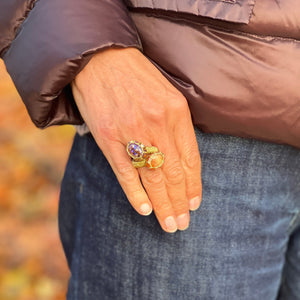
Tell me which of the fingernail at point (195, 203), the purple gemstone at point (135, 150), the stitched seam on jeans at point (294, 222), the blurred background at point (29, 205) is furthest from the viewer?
the blurred background at point (29, 205)

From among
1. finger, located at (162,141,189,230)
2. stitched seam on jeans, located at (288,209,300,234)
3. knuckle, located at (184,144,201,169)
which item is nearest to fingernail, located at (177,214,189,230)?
finger, located at (162,141,189,230)

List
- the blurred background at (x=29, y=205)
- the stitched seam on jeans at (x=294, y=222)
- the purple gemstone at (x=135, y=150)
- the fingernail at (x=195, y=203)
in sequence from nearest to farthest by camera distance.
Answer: the purple gemstone at (x=135, y=150)
the fingernail at (x=195, y=203)
the stitched seam on jeans at (x=294, y=222)
the blurred background at (x=29, y=205)

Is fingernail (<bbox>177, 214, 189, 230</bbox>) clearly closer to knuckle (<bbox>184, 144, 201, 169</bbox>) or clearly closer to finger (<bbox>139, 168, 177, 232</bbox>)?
finger (<bbox>139, 168, 177, 232</bbox>)

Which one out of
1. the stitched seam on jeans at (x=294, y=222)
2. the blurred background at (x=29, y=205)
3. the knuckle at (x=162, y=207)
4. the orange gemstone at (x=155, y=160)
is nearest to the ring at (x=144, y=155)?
the orange gemstone at (x=155, y=160)

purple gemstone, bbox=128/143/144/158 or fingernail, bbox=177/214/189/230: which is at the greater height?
purple gemstone, bbox=128/143/144/158

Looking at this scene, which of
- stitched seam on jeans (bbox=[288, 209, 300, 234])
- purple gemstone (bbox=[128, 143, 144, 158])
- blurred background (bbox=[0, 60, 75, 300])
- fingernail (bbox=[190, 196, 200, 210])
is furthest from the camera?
blurred background (bbox=[0, 60, 75, 300])

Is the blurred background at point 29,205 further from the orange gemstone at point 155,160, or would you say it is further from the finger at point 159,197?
the orange gemstone at point 155,160
